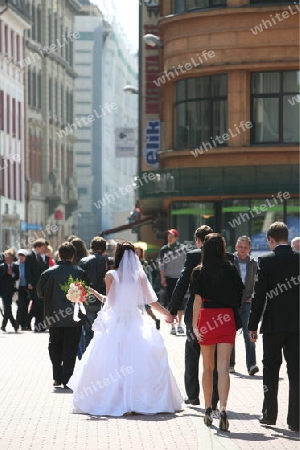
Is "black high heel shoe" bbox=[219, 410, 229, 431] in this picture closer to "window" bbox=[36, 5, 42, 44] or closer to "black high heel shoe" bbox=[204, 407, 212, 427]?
"black high heel shoe" bbox=[204, 407, 212, 427]

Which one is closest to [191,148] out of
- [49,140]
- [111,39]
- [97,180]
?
[49,140]

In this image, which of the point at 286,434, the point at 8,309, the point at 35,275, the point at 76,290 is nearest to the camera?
the point at 286,434

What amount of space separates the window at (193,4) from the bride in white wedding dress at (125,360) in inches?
950

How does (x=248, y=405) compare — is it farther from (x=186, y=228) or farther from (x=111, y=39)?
(x=111, y=39)

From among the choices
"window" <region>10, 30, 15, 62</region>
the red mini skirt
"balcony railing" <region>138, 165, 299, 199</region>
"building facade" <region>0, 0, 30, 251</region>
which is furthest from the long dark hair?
"window" <region>10, 30, 15, 62</region>

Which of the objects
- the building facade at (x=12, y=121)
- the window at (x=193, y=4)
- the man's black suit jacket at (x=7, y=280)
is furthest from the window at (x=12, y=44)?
the man's black suit jacket at (x=7, y=280)

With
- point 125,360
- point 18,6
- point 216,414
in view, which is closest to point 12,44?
point 18,6

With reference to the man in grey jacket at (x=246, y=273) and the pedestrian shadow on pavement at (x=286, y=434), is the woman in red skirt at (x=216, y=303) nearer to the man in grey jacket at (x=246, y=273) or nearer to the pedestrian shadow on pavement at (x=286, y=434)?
the pedestrian shadow on pavement at (x=286, y=434)

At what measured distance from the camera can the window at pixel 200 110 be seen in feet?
124

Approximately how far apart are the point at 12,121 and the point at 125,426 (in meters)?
65.9

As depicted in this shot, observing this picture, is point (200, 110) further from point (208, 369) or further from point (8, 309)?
point (208, 369)

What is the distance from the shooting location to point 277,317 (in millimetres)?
12430

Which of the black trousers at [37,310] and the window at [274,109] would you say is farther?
the window at [274,109]

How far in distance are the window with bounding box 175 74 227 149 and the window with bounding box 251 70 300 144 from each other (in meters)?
0.82
